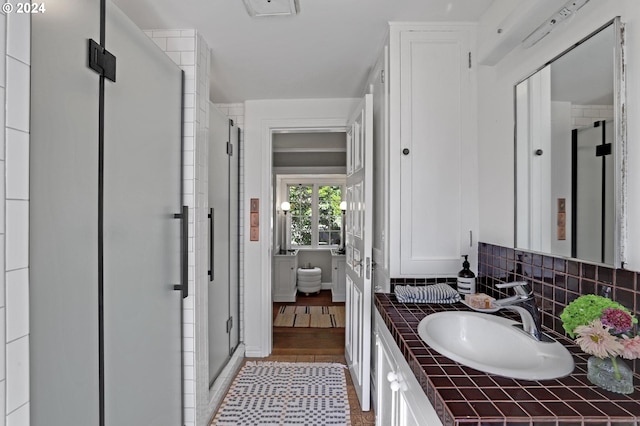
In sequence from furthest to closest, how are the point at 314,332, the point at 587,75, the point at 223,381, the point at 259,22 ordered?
the point at 314,332
the point at 223,381
the point at 259,22
the point at 587,75

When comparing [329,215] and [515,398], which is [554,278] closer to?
[515,398]

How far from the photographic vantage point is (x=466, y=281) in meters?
1.66

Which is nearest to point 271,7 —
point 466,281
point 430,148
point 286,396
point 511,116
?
point 430,148

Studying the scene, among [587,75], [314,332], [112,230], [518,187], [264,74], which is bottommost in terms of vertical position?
[314,332]

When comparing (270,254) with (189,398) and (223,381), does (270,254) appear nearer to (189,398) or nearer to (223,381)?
(223,381)

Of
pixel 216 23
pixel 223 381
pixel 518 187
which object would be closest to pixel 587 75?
pixel 518 187

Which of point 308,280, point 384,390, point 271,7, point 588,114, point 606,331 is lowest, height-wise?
point 308,280

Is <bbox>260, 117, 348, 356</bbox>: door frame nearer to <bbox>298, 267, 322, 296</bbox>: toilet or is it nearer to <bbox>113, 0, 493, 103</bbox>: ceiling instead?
<bbox>113, 0, 493, 103</bbox>: ceiling

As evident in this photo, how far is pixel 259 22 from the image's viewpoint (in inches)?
69.7

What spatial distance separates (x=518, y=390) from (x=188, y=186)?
1645mm

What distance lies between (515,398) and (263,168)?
8.28 feet

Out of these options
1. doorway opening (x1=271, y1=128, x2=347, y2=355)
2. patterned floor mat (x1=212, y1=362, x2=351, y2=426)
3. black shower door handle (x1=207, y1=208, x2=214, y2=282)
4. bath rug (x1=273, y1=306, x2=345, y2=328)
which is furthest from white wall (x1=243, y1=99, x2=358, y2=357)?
bath rug (x1=273, y1=306, x2=345, y2=328)

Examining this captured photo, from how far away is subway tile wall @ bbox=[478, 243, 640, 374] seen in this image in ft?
3.18
